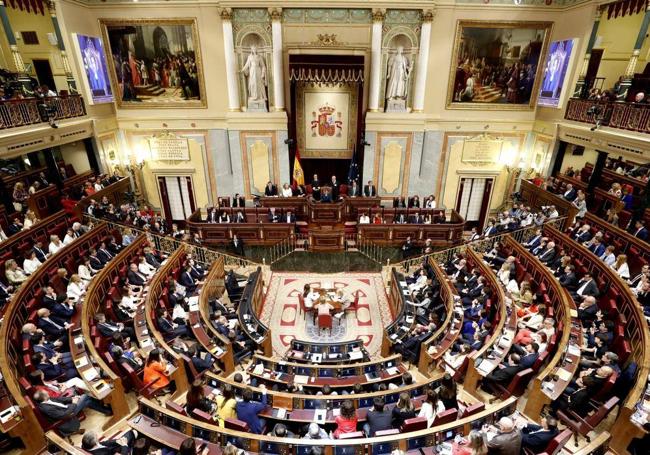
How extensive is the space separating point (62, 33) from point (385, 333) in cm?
1292

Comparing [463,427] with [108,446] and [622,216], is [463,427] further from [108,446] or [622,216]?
[622,216]

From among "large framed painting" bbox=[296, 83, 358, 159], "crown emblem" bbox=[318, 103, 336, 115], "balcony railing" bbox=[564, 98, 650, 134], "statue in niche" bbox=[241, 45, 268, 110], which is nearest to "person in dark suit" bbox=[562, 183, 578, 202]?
"balcony railing" bbox=[564, 98, 650, 134]

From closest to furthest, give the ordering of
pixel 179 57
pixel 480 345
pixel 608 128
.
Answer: pixel 480 345, pixel 608 128, pixel 179 57

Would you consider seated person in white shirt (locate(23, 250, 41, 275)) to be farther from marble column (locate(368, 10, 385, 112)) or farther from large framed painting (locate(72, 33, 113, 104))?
marble column (locate(368, 10, 385, 112))

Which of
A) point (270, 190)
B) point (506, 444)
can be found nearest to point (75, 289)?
point (270, 190)

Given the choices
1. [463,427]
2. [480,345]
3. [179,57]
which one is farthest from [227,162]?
[463,427]

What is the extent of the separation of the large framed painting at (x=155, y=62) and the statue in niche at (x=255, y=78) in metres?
1.73

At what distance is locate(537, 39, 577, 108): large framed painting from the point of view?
38.3 ft

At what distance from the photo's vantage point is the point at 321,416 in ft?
16.9

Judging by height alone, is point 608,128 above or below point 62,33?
below

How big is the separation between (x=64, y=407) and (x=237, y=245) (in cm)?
681

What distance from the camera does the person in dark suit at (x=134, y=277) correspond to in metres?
8.91

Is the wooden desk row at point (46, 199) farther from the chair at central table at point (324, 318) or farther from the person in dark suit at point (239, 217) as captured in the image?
the chair at central table at point (324, 318)

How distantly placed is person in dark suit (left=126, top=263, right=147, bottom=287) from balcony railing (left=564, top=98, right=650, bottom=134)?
13.3m
